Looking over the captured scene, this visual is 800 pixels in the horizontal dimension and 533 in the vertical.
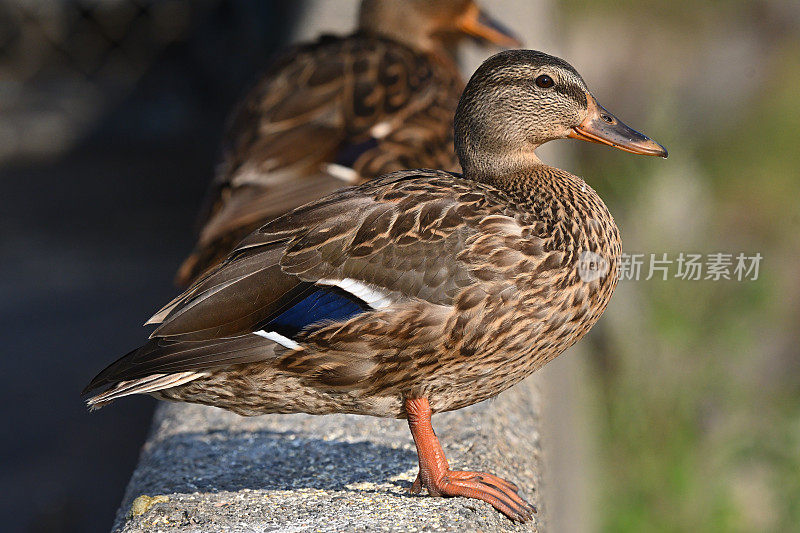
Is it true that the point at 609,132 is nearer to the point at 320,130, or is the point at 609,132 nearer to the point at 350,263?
the point at 350,263

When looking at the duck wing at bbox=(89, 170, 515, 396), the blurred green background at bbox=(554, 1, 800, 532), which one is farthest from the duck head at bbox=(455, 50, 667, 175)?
the blurred green background at bbox=(554, 1, 800, 532)

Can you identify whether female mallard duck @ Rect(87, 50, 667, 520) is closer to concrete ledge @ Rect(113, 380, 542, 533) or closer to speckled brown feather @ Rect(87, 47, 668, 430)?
speckled brown feather @ Rect(87, 47, 668, 430)

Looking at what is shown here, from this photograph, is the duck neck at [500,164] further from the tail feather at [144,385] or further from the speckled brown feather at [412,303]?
the tail feather at [144,385]

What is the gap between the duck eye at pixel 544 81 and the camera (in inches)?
115

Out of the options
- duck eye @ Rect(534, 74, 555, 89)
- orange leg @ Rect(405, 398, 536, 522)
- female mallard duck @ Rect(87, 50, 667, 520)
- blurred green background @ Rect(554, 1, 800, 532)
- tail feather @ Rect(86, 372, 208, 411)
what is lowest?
blurred green background @ Rect(554, 1, 800, 532)

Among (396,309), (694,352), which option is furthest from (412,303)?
(694,352)

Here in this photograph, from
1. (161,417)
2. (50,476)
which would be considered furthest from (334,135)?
(50,476)

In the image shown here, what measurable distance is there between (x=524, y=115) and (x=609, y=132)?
0.79ft

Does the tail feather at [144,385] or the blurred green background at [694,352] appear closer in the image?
the tail feather at [144,385]

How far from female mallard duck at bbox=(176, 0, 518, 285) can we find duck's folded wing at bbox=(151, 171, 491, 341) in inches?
39.4

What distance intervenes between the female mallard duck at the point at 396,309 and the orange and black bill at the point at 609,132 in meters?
0.21

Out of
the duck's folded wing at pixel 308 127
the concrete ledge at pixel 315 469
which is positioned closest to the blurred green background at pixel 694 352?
the duck's folded wing at pixel 308 127

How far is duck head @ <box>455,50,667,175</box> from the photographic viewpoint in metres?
2.94

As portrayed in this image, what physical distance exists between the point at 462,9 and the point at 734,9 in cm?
405
